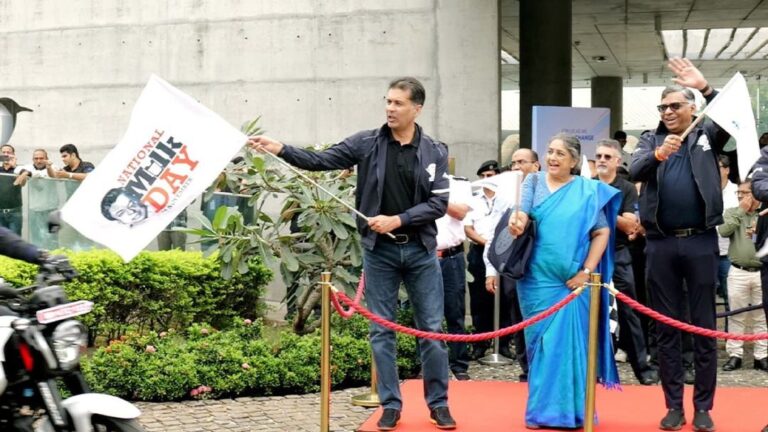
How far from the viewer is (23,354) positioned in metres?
4.77

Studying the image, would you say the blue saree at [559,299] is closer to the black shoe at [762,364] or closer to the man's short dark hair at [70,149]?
the black shoe at [762,364]

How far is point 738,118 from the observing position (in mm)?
6672

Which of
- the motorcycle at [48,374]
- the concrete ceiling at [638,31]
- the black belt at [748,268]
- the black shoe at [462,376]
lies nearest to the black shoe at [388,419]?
the motorcycle at [48,374]

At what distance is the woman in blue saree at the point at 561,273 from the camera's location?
6.93 metres

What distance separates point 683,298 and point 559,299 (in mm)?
784

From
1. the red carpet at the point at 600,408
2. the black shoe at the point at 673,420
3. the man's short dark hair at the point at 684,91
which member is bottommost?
the red carpet at the point at 600,408

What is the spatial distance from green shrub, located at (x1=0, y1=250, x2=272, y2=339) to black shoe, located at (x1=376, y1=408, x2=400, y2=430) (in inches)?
127

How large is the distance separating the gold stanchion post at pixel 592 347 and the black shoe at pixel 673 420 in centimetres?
72

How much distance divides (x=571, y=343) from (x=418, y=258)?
111 centimetres

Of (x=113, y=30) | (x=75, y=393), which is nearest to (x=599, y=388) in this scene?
(x=75, y=393)

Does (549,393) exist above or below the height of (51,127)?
below

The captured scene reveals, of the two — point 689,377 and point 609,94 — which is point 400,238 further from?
point 609,94

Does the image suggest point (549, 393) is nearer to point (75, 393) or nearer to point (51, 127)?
point (75, 393)

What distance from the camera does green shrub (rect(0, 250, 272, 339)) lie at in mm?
9164
